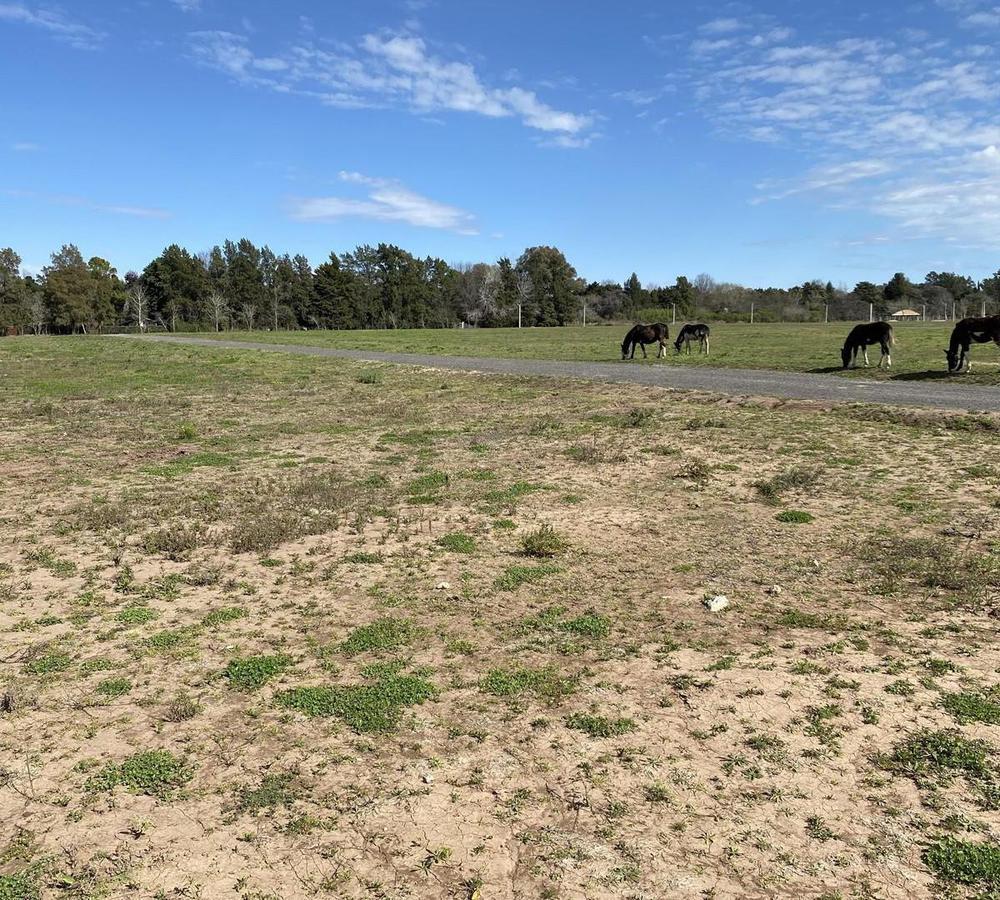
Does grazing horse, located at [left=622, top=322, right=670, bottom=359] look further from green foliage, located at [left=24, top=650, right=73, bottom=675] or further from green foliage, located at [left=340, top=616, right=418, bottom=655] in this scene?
green foliage, located at [left=24, top=650, right=73, bottom=675]

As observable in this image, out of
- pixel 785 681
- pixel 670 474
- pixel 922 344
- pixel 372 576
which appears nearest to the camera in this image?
pixel 785 681

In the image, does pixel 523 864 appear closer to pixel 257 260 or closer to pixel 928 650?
pixel 928 650

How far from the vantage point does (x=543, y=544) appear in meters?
7.55

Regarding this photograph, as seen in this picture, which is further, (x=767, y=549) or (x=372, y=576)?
(x=767, y=549)

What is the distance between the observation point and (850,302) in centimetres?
10344

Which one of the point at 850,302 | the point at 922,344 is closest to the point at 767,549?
the point at 922,344

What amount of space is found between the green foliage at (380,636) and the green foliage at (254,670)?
473 millimetres

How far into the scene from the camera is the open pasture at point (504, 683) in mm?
3309

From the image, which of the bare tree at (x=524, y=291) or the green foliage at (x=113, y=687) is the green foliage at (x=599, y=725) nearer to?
the green foliage at (x=113, y=687)

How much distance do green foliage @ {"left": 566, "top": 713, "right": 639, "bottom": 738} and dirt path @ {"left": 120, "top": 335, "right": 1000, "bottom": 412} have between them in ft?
45.8

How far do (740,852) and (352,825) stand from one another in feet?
6.13

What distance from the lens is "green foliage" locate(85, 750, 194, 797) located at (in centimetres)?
379

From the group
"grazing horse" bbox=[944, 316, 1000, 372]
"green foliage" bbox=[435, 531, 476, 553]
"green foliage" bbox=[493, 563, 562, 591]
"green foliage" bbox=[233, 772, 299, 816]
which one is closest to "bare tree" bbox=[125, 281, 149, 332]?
"grazing horse" bbox=[944, 316, 1000, 372]

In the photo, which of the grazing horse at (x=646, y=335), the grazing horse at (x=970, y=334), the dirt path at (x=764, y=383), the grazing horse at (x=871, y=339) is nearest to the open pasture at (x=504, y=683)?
the dirt path at (x=764, y=383)
